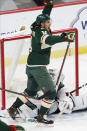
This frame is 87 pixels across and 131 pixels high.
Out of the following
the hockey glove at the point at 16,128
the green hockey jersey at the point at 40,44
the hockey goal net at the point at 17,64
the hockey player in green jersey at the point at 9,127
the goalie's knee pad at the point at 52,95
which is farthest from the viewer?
the hockey goal net at the point at 17,64

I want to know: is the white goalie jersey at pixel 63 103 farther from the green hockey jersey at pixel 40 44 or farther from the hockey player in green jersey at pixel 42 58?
the green hockey jersey at pixel 40 44

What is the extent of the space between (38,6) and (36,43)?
1.84 meters

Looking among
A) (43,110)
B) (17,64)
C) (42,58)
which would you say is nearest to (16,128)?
(43,110)

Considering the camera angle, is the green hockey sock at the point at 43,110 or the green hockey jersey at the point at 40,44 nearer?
the green hockey jersey at the point at 40,44

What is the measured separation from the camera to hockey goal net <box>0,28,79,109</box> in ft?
18.6

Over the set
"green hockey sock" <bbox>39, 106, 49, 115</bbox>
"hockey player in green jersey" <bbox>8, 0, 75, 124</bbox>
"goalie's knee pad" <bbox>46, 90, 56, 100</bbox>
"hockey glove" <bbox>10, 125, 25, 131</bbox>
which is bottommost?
"hockey glove" <bbox>10, 125, 25, 131</bbox>

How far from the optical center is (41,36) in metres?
5.30

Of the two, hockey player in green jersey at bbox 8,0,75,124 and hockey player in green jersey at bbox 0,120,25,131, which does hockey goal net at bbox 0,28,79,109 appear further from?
hockey player in green jersey at bbox 0,120,25,131

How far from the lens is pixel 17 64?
6.16 meters

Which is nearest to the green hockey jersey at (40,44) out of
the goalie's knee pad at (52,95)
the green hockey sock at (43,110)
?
the goalie's knee pad at (52,95)

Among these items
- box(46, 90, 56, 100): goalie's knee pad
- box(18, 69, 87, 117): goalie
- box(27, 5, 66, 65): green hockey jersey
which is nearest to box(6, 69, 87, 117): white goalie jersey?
box(18, 69, 87, 117): goalie

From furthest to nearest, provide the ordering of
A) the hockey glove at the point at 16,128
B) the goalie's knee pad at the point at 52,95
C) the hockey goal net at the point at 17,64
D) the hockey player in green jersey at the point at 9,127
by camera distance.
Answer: the hockey goal net at the point at 17,64, the goalie's knee pad at the point at 52,95, the hockey glove at the point at 16,128, the hockey player in green jersey at the point at 9,127

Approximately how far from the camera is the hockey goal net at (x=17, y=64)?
18.6 ft

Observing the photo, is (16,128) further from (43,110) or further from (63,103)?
(63,103)
